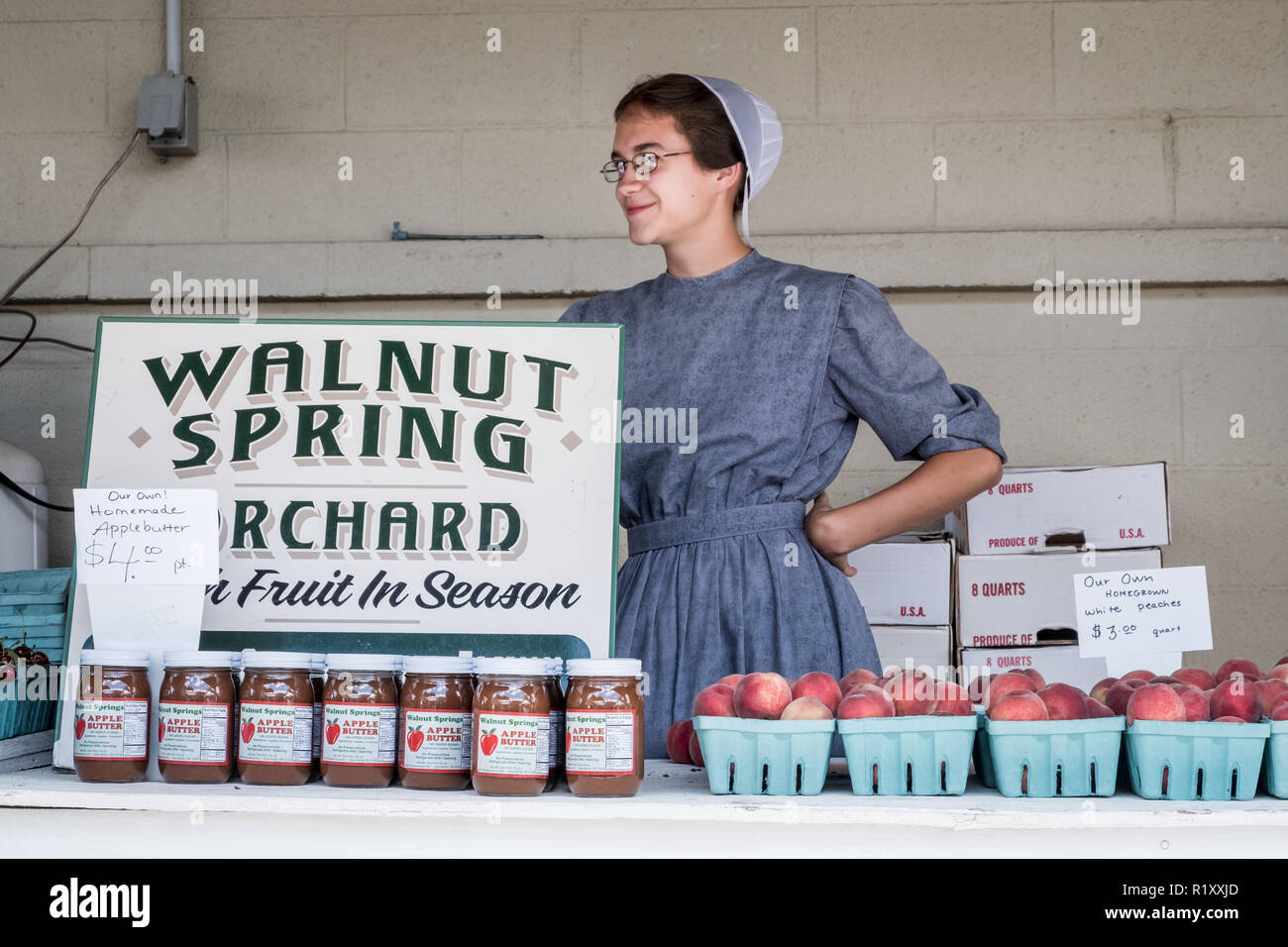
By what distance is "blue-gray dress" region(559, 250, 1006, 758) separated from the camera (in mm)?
1934

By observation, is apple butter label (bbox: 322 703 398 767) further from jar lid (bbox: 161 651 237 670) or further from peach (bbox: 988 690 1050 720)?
peach (bbox: 988 690 1050 720)

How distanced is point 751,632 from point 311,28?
2211mm

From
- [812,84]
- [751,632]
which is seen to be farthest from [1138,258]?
[751,632]

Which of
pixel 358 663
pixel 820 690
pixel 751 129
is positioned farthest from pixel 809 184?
pixel 358 663

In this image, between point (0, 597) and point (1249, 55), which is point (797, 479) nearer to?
point (0, 597)

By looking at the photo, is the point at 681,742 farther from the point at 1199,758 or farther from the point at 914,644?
the point at 914,644

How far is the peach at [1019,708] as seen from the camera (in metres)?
1.24

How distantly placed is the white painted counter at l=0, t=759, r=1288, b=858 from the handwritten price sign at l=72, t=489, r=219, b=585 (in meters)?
0.24

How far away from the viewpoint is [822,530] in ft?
6.53

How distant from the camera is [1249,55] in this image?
328cm

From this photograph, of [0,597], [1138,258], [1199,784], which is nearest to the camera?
[1199,784]

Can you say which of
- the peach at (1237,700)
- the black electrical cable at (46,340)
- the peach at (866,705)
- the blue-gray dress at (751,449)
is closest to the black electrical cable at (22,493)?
the black electrical cable at (46,340)

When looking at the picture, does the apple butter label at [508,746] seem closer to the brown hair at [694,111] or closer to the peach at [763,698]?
the peach at [763,698]

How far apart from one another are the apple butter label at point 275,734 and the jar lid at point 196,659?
1.9 inches
